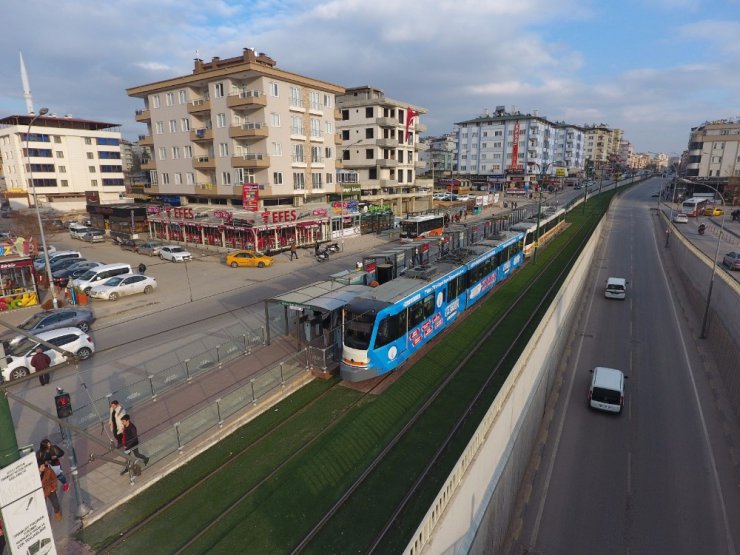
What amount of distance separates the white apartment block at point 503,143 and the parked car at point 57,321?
11603cm

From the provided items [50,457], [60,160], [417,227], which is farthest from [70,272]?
[60,160]

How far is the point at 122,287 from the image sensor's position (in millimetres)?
30016

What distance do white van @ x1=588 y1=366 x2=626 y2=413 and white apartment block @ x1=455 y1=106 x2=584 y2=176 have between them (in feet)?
358

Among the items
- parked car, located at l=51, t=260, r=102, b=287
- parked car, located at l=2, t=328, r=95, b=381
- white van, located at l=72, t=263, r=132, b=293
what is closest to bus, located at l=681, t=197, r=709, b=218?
white van, located at l=72, t=263, r=132, b=293

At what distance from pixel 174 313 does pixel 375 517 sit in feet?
65.4

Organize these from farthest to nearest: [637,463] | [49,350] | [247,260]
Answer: [247,260], [49,350], [637,463]

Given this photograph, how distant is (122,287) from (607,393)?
1167 inches

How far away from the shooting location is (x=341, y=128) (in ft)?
240

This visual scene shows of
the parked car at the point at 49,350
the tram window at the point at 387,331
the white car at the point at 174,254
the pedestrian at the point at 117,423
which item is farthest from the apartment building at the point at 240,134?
the pedestrian at the point at 117,423

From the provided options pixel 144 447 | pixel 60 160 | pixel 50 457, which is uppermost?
pixel 60 160

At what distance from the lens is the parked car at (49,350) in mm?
18531

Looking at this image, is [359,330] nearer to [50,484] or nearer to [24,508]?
[50,484]

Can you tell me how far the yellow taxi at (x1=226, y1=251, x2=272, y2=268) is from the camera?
3959 cm

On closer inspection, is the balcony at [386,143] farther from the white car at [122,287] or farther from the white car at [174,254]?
the white car at [122,287]
